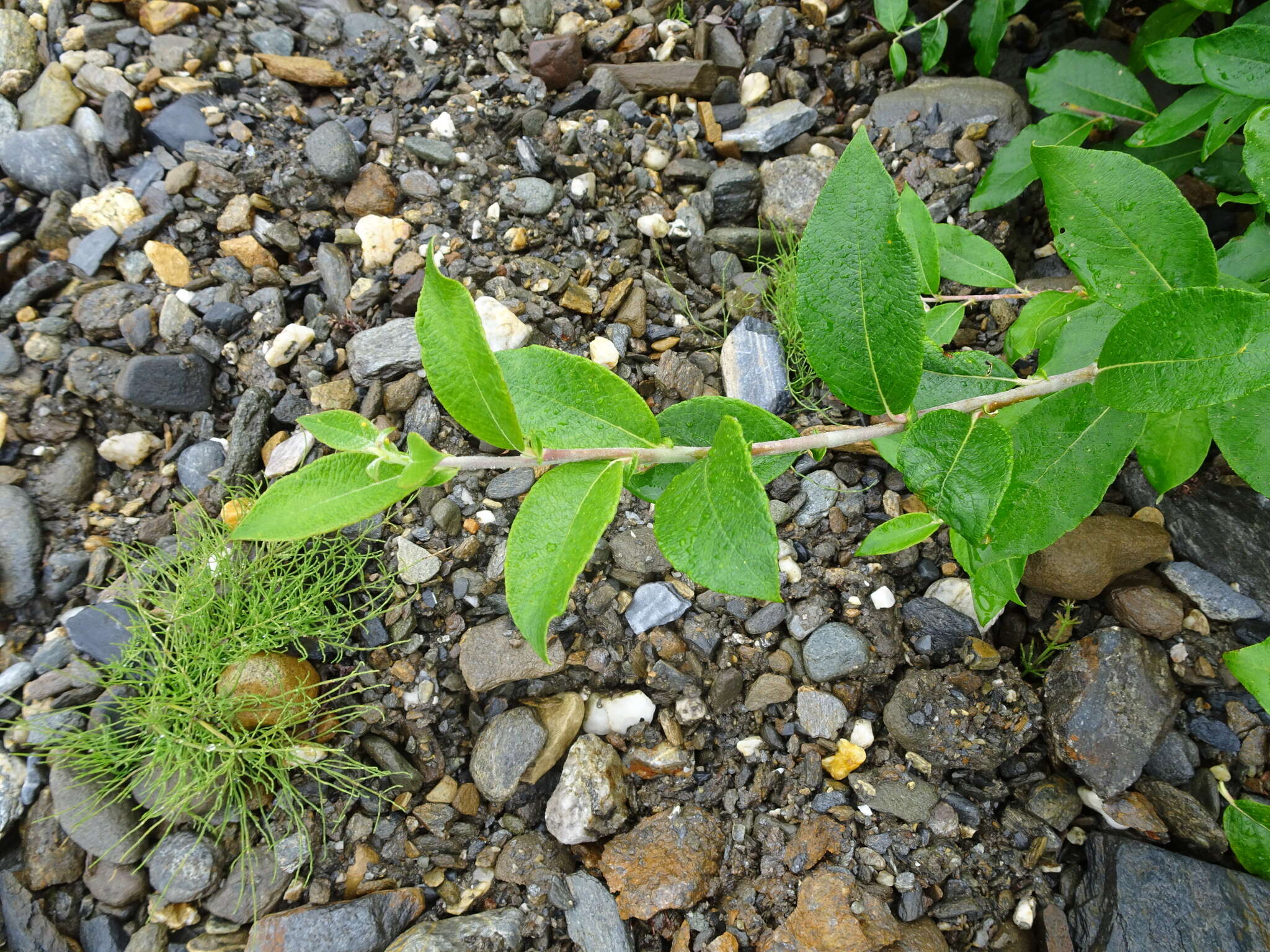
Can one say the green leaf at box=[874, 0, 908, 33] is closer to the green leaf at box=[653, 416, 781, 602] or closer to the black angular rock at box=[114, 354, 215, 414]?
the green leaf at box=[653, 416, 781, 602]

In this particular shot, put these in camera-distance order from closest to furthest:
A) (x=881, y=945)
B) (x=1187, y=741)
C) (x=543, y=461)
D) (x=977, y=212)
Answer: (x=543, y=461)
(x=881, y=945)
(x=1187, y=741)
(x=977, y=212)

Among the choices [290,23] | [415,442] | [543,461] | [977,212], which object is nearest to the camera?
[415,442]

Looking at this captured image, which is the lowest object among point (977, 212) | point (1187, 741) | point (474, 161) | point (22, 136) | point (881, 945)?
point (881, 945)

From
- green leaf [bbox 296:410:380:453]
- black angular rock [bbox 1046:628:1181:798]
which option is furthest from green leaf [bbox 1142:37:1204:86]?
green leaf [bbox 296:410:380:453]

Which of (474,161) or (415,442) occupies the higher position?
(415,442)

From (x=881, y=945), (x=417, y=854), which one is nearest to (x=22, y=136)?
(x=417, y=854)

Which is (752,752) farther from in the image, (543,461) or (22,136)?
(22,136)

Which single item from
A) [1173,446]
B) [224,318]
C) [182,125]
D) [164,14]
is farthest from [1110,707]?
[164,14]
